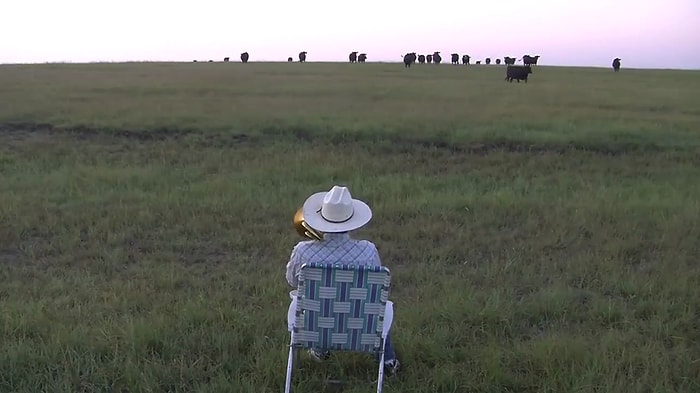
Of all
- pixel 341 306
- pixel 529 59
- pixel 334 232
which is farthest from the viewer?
pixel 529 59

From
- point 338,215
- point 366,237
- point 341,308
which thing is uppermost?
point 338,215

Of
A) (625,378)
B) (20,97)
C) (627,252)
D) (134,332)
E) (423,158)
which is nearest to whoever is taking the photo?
(625,378)

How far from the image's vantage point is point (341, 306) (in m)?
3.60

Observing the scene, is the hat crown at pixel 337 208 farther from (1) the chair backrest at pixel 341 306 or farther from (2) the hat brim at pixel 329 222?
(1) the chair backrest at pixel 341 306

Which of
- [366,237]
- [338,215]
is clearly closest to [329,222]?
[338,215]

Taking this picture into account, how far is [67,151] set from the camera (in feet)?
44.4

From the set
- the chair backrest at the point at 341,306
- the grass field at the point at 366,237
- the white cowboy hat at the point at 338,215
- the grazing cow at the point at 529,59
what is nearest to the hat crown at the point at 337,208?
the white cowboy hat at the point at 338,215

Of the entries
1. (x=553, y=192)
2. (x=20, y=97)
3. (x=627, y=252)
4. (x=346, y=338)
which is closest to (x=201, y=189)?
(x=553, y=192)

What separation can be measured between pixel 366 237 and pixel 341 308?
410 cm

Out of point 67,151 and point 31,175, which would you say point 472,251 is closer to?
point 31,175

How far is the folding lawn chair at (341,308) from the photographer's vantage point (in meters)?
3.52

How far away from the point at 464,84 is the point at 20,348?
27964 millimetres

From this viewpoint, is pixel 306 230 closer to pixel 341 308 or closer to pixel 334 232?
pixel 334 232

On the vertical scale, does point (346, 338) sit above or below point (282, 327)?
above
